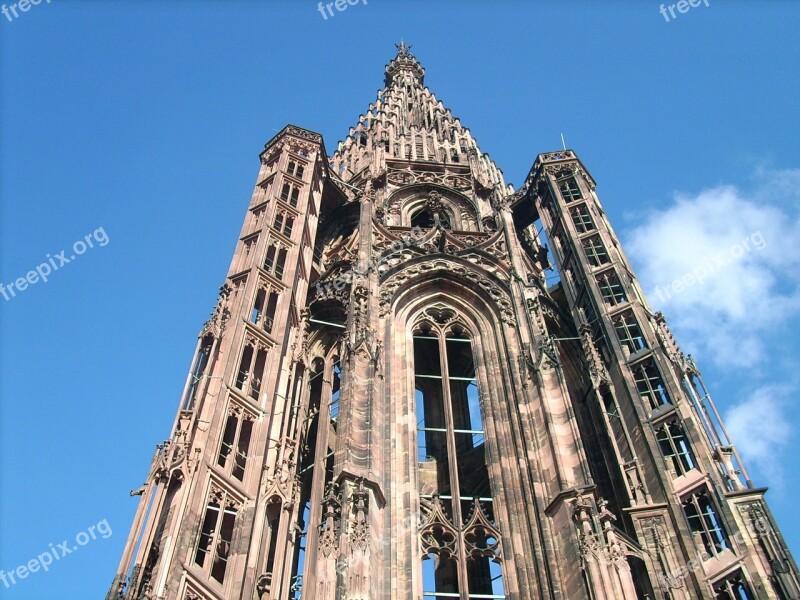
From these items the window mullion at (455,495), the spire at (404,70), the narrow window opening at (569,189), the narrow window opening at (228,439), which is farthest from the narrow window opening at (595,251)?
the spire at (404,70)

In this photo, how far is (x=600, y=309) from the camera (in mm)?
26688

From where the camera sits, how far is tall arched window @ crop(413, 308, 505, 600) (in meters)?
20.0

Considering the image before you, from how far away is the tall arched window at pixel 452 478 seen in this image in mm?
20047

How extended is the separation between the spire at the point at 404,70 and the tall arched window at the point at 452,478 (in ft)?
82.7

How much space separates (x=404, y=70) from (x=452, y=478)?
3800 cm

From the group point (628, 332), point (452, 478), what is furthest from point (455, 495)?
point (628, 332)

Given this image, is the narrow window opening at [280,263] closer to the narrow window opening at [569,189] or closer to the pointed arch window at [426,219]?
the pointed arch window at [426,219]

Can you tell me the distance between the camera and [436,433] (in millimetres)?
27703

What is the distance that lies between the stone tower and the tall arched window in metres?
0.07

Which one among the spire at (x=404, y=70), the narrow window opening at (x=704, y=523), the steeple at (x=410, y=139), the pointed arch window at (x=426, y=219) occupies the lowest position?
the narrow window opening at (x=704, y=523)

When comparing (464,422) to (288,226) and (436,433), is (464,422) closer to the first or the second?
(436,433)

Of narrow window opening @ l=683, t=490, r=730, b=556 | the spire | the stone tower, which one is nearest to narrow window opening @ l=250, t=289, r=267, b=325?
the stone tower

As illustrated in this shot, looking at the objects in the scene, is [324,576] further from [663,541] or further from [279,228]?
[279,228]

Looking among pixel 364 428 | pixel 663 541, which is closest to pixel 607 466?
pixel 663 541
